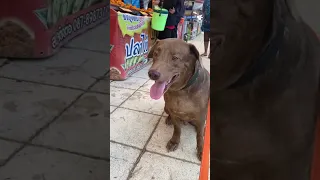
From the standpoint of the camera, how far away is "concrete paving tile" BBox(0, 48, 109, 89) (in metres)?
0.56

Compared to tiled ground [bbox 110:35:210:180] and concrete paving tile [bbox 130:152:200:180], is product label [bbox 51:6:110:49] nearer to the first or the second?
tiled ground [bbox 110:35:210:180]

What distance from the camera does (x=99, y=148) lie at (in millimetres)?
645

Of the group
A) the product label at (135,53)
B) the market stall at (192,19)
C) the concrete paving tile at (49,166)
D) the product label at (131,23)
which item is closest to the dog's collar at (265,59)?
the concrete paving tile at (49,166)

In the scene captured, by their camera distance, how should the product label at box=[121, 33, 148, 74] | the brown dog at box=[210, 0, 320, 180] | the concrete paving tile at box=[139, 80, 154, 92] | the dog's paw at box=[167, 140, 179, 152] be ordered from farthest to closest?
1. the product label at box=[121, 33, 148, 74]
2. the concrete paving tile at box=[139, 80, 154, 92]
3. the dog's paw at box=[167, 140, 179, 152]
4. the brown dog at box=[210, 0, 320, 180]

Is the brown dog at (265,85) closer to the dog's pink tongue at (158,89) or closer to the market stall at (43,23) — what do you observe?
the market stall at (43,23)

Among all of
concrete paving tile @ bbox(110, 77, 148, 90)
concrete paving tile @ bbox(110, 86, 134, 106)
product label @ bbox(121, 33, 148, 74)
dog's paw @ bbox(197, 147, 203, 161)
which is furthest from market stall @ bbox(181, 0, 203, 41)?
dog's paw @ bbox(197, 147, 203, 161)

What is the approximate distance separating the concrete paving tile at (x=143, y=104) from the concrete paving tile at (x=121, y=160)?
2.12 feet

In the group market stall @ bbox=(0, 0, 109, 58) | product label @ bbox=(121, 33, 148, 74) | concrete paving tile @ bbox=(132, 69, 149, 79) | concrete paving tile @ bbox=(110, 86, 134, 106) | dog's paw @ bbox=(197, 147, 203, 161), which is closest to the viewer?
market stall @ bbox=(0, 0, 109, 58)

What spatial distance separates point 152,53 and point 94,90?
1375 millimetres

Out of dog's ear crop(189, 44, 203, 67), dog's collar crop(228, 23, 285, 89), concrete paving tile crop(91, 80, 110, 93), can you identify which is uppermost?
dog's collar crop(228, 23, 285, 89)

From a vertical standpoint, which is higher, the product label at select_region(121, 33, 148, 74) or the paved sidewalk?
the paved sidewalk

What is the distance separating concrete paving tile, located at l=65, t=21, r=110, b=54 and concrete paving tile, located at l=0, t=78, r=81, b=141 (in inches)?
3.9

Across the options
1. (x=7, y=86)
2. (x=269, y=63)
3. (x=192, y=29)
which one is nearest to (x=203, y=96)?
(x=7, y=86)

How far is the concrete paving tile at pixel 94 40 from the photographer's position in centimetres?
57
